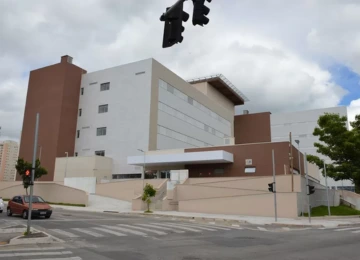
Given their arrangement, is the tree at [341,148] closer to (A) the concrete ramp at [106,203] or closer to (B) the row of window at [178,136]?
(A) the concrete ramp at [106,203]

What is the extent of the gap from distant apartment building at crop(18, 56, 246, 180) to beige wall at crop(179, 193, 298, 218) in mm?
18885

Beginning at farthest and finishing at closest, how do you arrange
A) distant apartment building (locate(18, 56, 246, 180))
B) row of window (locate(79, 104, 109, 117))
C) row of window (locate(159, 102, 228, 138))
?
row of window (locate(79, 104, 109, 117)), row of window (locate(159, 102, 228, 138)), distant apartment building (locate(18, 56, 246, 180))

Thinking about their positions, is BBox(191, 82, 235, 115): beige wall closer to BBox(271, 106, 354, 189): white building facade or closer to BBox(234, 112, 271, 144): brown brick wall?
BBox(234, 112, 271, 144): brown brick wall

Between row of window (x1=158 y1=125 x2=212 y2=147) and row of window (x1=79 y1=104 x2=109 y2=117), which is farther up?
row of window (x1=79 y1=104 x2=109 y2=117)

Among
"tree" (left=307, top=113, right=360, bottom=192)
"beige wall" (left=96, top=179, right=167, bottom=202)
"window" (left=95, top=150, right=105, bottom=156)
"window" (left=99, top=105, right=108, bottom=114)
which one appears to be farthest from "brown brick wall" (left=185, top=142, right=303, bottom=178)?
"window" (left=99, top=105, right=108, bottom=114)

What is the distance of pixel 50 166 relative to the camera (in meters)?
54.8

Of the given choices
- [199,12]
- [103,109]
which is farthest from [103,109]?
[199,12]

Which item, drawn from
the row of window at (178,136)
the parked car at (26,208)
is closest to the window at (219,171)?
the row of window at (178,136)

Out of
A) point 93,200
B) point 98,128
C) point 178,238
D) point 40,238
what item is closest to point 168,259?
point 178,238

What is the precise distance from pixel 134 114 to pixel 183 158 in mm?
13047

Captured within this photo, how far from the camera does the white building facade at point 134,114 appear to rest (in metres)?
52.2

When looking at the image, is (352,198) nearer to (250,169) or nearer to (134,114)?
(250,169)

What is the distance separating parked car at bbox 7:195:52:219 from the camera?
850 inches

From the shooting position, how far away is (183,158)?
44.7 metres
